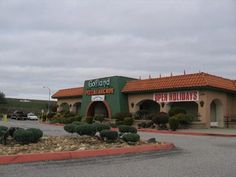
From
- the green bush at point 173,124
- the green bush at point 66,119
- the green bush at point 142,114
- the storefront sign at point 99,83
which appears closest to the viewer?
the green bush at point 173,124

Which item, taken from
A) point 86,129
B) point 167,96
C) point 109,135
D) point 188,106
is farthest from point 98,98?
point 109,135

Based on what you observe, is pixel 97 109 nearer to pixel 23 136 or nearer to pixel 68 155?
pixel 23 136

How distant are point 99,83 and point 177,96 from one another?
13.9 meters

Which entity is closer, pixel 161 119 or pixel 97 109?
pixel 161 119

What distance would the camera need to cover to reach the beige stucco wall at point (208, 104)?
125ft

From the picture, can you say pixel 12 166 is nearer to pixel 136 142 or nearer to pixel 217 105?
pixel 136 142

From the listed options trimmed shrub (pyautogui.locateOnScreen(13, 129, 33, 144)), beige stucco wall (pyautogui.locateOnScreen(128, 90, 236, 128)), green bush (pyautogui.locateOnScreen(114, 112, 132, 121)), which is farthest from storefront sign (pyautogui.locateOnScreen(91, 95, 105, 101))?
trimmed shrub (pyautogui.locateOnScreen(13, 129, 33, 144))

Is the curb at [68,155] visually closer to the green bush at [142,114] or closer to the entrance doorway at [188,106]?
the entrance doorway at [188,106]

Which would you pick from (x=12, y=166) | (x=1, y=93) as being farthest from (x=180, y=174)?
(x=1, y=93)

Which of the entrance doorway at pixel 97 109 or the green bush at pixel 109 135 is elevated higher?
the entrance doorway at pixel 97 109

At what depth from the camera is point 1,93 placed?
3947 inches

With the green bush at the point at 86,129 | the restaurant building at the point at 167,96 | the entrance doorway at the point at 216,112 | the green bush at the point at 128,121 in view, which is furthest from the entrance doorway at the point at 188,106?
the green bush at the point at 86,129

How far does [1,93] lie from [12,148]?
3590 inches

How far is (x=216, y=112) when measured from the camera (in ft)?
136
